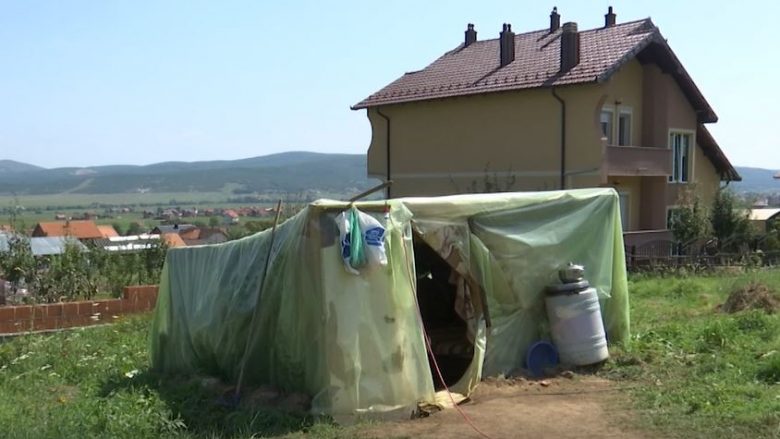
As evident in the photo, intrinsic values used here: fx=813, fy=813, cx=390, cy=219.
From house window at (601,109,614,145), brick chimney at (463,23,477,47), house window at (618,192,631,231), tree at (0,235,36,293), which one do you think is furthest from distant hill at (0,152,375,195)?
tree at (0,235,36,293)

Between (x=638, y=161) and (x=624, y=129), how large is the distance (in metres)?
1.61

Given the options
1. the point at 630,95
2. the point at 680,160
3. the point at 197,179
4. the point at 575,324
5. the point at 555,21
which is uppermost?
the point at 555,21

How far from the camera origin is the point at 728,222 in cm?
2739

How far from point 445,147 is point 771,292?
16.4 meters

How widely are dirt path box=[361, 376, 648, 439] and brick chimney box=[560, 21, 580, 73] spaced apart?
18219 millimetres

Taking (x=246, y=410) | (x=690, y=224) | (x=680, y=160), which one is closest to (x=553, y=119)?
(x=690, y=224)

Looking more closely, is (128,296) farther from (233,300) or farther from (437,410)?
(437,410)

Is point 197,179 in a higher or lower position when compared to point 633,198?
higher

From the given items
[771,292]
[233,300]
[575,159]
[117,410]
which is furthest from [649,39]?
[117,410]

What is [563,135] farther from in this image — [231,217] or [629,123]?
[231,217]

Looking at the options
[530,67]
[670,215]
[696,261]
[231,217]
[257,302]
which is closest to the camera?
[257,302]

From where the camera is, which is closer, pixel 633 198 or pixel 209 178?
pixel 633 198

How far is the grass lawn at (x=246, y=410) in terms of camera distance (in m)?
6.47

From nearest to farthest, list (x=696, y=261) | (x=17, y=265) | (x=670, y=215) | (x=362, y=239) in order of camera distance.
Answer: (x=362, y=239) < (x=17, y=265) < (x=696, y=261) < (x=670, y=215)
